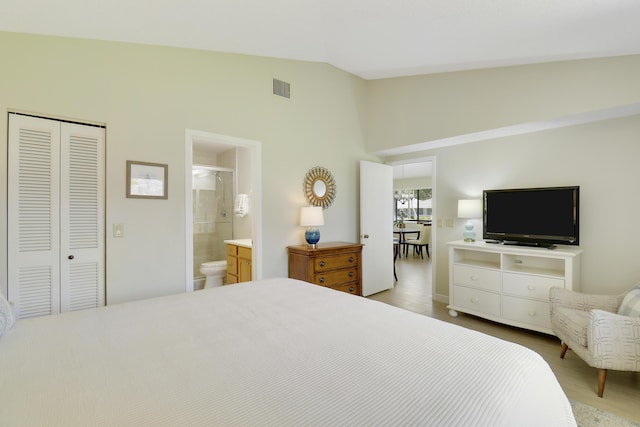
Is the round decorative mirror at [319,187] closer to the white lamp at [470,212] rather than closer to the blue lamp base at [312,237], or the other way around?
the blue lamp base at [312,237]

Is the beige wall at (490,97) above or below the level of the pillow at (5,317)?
above

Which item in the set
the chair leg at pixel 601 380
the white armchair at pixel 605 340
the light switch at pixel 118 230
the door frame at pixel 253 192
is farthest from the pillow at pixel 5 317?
the chair leg at pixel 601 380

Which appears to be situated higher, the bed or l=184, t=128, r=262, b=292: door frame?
l=184, t=128, r=262, b=292: door frame

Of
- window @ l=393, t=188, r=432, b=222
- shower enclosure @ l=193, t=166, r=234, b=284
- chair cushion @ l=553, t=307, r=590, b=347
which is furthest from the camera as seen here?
window @ l=393, t=188, r=432, b=222

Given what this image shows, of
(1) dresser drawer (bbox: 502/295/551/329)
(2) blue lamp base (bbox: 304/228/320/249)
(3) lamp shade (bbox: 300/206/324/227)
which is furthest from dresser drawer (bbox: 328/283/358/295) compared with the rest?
(1) dresser drawer (bbox: 502/295/551/329)

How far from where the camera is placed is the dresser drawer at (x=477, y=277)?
124 inches

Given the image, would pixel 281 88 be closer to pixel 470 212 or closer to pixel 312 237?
pixel 312 237

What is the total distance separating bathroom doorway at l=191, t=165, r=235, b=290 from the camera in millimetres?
4910

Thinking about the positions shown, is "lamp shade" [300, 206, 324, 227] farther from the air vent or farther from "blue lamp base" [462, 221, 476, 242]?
"blue lamp base" [462, 221, 476, 242]

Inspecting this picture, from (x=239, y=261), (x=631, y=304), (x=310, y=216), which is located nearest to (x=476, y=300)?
(x=631, y=304)

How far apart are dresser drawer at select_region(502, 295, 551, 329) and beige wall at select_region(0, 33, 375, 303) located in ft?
7.04

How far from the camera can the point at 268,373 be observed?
0.92 m

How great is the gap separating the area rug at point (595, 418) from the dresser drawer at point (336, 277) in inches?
84.9

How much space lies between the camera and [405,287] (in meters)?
4.80
